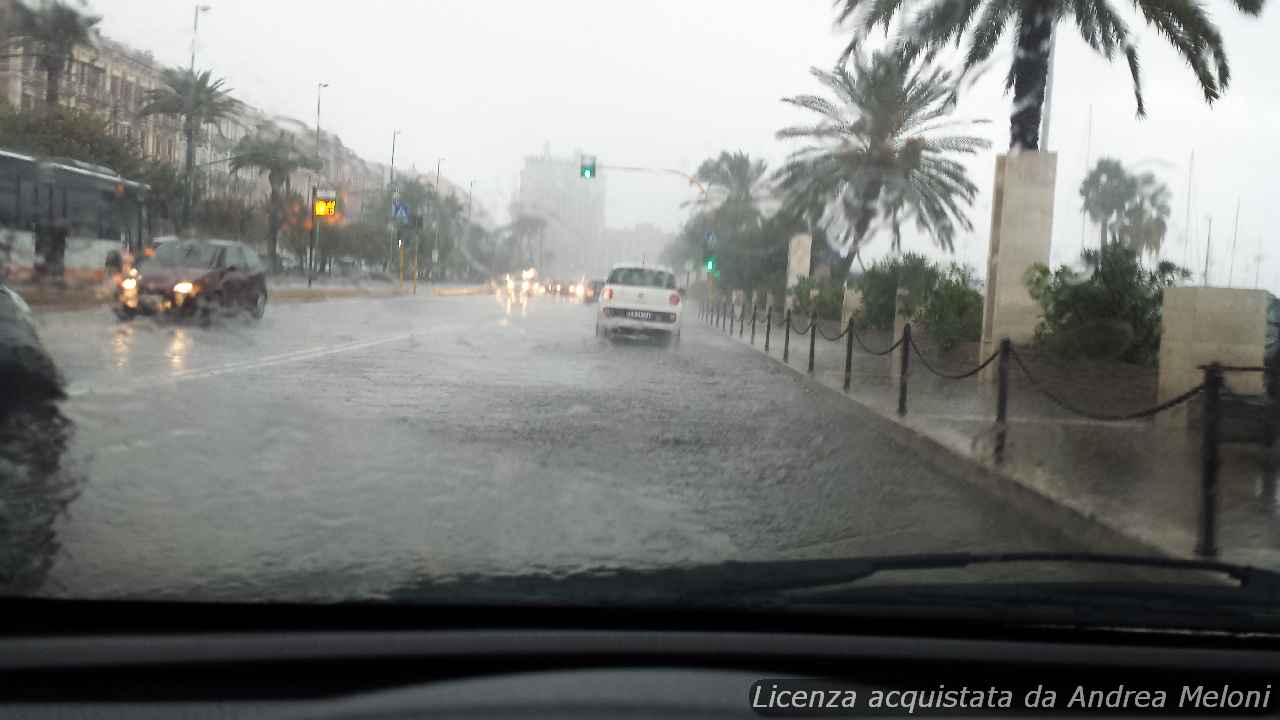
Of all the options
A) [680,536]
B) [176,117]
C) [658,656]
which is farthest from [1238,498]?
[176,117]

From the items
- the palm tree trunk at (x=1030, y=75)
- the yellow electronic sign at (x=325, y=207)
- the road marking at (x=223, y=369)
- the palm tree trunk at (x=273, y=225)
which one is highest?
the palm tree trunk at (x=1030, y=75)

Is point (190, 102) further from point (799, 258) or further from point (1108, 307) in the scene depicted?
point (799, 258)

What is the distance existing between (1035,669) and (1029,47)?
1541 cm

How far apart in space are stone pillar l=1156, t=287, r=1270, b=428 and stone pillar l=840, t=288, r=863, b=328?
45.3ft

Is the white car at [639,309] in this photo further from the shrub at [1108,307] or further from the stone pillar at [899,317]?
the shrub at [1108,307]

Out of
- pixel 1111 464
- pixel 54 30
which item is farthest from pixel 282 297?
pixel 1111 464

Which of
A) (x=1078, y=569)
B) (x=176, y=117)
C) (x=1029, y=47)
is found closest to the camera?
(x=1078, y=569)

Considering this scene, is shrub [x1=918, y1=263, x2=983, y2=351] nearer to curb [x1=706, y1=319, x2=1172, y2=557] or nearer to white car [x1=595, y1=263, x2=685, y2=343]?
white car [x1=595, y1=263, x2=685, y2=343]

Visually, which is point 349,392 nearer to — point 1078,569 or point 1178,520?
point 1178,520

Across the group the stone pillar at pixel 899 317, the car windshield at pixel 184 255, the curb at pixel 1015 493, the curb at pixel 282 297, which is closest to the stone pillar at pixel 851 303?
the stone pillar at pixel 899 317

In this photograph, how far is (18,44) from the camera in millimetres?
6516

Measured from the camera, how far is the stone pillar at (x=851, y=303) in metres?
25.3

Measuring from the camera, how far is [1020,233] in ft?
51.9

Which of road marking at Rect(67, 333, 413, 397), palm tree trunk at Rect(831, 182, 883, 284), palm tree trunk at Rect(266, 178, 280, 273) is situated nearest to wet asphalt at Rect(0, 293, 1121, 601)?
road marking at Rect(67, 333, 413, 397)
